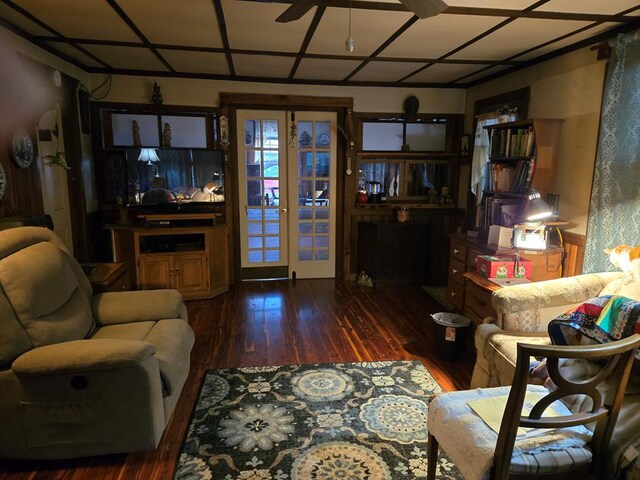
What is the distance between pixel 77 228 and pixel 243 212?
5.81 ft

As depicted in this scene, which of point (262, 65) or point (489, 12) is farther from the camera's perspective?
point (262, 65)

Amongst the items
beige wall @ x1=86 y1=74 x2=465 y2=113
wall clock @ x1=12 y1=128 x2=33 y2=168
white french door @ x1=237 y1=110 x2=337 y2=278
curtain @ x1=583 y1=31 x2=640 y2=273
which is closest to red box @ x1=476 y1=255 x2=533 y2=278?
curtain @ x1=583 y1=31 x2=640 y2=273

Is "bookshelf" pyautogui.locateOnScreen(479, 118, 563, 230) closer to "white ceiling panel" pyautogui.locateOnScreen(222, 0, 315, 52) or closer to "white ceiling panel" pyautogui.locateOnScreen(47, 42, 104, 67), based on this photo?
"white ceiling panel" pyautogui.locateOnScreen(222, 0, 315, 52)

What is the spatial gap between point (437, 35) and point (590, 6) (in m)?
0.96

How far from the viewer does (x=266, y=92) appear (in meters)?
4.76

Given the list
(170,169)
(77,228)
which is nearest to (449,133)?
(170,169)

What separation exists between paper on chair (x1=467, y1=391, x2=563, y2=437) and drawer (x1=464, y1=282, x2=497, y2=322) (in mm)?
1226

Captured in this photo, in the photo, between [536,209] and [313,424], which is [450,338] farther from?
[313,424]

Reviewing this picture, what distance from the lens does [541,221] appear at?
3.13 m

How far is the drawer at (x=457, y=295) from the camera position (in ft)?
11.9

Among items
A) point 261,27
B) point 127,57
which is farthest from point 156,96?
point 261,27

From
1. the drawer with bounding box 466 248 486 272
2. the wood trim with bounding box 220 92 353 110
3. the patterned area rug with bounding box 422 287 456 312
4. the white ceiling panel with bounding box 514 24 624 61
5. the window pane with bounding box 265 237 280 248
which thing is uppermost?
the white ceiling panel with bounding box 514 24 624 61

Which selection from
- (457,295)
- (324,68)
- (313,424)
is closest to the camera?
(313,424)

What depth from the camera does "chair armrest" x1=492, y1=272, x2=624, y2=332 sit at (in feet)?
7.84
